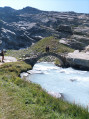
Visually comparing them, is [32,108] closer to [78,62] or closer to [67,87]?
[67,87]

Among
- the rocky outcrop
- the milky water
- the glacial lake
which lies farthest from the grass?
the rocky outcrop

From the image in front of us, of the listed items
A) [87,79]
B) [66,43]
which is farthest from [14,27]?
[87,79]

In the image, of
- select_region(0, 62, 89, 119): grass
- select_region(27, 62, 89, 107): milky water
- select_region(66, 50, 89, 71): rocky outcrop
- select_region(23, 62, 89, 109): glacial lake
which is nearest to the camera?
select_region(0, 62, 89, 119): grass

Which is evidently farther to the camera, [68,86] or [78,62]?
[78,62]

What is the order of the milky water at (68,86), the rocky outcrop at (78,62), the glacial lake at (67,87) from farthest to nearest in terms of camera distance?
the rocky outcrop at (78,62)
the milky water at (68,86)
the glacial lake at (67,87)

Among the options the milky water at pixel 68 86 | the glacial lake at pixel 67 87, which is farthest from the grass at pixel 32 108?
the milky water at pixel 68 86

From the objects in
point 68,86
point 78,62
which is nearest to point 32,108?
point 68,86

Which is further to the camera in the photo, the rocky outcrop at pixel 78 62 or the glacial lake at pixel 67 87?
the rocky outcrop at pixel 78 62

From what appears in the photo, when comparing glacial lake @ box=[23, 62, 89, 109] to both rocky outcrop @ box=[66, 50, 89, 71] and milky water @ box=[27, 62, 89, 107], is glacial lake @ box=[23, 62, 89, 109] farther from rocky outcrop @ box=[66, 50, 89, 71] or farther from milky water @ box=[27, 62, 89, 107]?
rocky outcrop @ box=[66, 50, 89, 71]

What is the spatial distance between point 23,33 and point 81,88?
9179cm

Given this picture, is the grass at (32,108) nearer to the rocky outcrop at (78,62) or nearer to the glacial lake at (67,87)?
the glacial lake at (67,87)

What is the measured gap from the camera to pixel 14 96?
13.5 meters

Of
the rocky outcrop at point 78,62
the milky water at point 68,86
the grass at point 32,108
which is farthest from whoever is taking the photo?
the rocky outcrop at point 78,62

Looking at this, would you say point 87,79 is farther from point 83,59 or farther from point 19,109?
point 19,109
